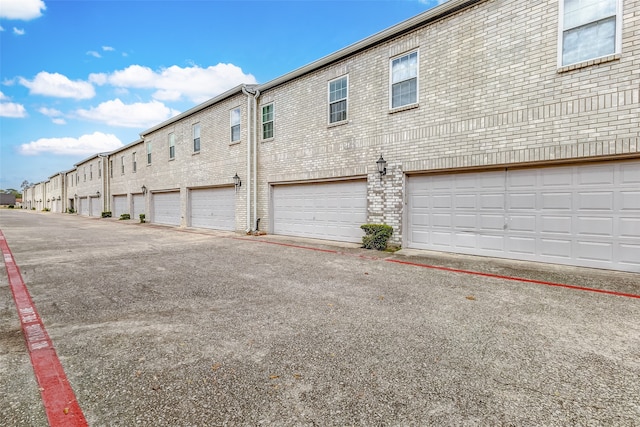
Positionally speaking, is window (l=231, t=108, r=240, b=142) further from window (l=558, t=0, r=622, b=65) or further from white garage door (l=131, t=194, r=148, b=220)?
white garage door (l=131, t=194, r=148, b=220)

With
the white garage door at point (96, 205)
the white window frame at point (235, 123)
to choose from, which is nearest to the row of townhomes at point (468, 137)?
the white window frame at point (235, 123)

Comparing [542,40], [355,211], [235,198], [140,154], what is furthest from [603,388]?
[140,154]

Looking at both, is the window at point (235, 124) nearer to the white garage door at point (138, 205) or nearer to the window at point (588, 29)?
the window at point (588, 29)

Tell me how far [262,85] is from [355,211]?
22.5ft

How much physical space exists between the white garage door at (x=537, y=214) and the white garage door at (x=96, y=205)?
31.3 meters

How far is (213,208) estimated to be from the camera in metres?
15.7

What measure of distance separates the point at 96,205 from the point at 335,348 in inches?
1393

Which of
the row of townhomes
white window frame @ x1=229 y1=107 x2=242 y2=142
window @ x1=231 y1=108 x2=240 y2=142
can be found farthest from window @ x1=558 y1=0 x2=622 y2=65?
window @ x1=231 y1=108 x2=240 y2=142

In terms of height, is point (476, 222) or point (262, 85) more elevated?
point (262, 85)

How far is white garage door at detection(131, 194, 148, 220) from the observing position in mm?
22462

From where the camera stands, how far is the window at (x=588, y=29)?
6043 mm

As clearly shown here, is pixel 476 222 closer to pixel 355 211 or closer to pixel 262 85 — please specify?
pixel 355 211

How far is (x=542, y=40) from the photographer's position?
673 centimetres

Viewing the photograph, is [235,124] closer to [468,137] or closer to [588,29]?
[468,137]
